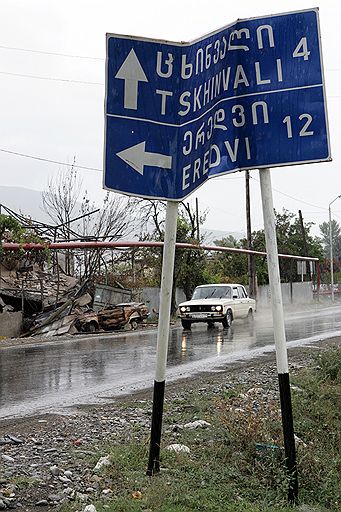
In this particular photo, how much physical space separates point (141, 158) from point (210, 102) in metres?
0.79

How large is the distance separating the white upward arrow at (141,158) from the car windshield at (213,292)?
2243 centimetres

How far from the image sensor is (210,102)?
601 centimetres

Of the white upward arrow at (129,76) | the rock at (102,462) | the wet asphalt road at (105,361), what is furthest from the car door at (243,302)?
the white upward arrow at (129,76)

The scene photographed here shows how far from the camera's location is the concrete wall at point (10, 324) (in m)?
26.6

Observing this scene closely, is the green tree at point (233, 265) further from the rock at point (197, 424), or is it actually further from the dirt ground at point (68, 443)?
the rock at point (197, 424)

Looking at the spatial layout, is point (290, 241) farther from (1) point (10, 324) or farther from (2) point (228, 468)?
(2) point (228, 468)

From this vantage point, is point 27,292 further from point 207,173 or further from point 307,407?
point 207,173

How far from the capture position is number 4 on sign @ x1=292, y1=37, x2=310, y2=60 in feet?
18.8

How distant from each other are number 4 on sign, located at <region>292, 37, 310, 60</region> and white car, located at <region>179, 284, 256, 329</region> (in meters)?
21.1

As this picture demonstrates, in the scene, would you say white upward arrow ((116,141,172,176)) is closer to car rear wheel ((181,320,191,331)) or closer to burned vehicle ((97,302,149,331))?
car rear wheel ((181,320,191,331))

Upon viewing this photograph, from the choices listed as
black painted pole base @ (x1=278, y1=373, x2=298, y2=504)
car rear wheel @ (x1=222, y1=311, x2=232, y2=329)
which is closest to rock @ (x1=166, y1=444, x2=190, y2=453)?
black painted pole base @ (x1=278, y1=373, x2=298, y2=504)

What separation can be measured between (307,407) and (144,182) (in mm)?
4510

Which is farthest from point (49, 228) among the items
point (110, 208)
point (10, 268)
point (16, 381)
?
point (16, 381)

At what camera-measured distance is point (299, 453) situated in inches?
241
